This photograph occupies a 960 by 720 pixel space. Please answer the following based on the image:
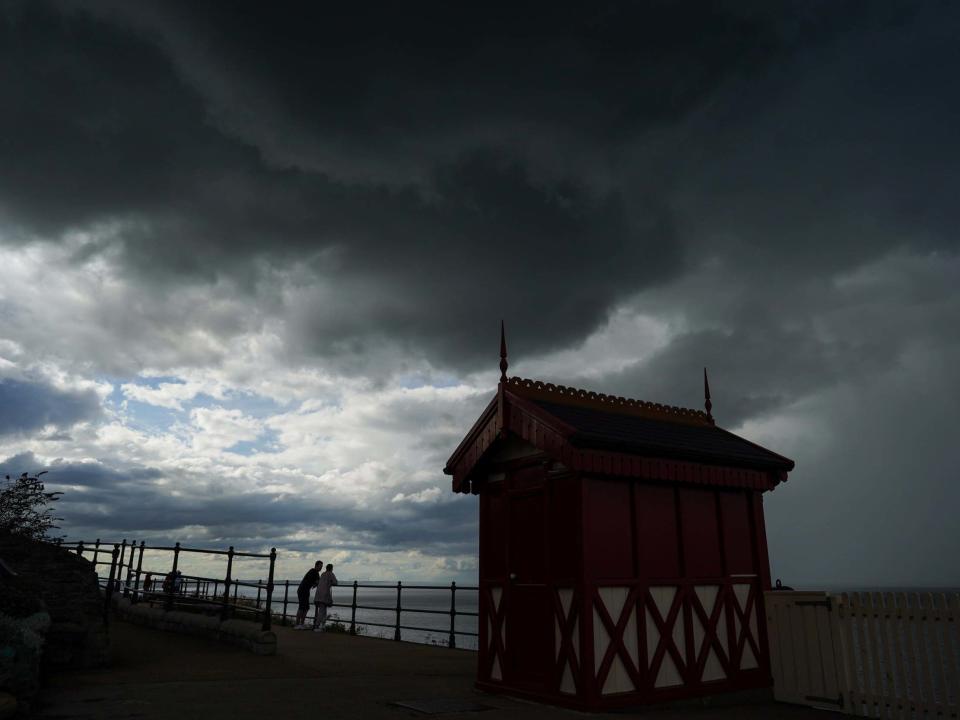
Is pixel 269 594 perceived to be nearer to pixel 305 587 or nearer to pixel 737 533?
pixel 305 587

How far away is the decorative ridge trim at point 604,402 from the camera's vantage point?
10109 mm

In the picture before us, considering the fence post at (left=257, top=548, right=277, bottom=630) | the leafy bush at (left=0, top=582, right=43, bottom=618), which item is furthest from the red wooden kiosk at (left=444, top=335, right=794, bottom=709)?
the leafy bush at (left=0, top=582, right=43, bottom=618)

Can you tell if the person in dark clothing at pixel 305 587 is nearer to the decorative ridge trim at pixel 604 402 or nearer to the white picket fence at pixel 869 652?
the decorative ridge trim at pixel 604 402

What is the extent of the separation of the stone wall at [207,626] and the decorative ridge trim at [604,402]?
6746 mm

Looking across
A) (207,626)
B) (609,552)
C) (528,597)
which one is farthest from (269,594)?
(609,552)

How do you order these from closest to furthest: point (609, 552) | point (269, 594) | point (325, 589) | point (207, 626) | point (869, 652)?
point (869, 652) → point (609, 552) → point (269, 594) → point (207, 626) → point (325, 589)

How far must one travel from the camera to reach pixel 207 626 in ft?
44.3

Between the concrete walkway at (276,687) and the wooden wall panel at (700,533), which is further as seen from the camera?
the wooden wall panel at (700,533)

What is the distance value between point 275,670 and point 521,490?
16.4 ft

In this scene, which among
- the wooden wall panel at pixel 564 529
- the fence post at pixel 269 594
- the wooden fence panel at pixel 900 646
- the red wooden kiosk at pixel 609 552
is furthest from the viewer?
the fence post at pixel 269 594

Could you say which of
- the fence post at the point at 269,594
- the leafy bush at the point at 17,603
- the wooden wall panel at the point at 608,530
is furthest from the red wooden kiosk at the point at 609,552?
the leafy bush at the point at 17,603

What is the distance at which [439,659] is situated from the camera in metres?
13.0

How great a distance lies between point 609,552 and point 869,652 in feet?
11.5

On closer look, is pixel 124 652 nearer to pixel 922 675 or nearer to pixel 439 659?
pixel 439 659
